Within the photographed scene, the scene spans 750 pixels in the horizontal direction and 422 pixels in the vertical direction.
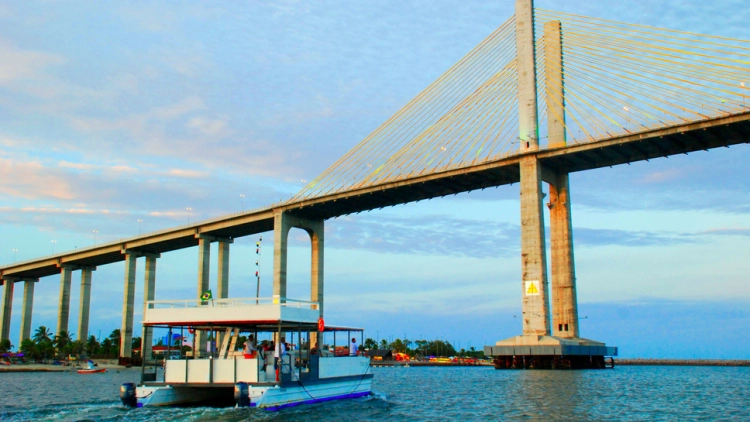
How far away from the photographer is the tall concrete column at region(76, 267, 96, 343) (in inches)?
3551

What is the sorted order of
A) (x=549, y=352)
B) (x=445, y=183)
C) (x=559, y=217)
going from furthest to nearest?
(x=445, y=183) → (x=559, y=217) → (x=549, y=352)

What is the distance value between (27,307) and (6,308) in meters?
3.51

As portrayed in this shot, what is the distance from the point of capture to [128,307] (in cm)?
8419

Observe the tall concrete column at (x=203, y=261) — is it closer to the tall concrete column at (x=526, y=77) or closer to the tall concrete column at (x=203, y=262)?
the tall concrete column at (x=203, y=262)

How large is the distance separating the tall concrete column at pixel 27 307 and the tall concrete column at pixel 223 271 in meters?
34.8

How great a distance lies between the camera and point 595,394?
30812mm

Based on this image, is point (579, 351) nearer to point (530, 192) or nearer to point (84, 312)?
point (530, 192)

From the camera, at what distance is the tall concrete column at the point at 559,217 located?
182ft

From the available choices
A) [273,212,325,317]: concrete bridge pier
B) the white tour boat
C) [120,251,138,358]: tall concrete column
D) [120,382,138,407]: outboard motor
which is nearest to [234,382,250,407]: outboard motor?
the white tour boat

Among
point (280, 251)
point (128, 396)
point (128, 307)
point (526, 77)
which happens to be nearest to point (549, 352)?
point (526, 77)

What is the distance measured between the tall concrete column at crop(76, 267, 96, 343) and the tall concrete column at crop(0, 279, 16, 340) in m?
13.2

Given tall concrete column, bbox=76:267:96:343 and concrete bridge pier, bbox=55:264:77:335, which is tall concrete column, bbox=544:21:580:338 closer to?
tall concrete column, bbox=76:267:96:343

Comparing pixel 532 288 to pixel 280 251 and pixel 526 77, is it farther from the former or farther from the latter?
pixel 280 251

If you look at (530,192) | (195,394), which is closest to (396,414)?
(195,394)
